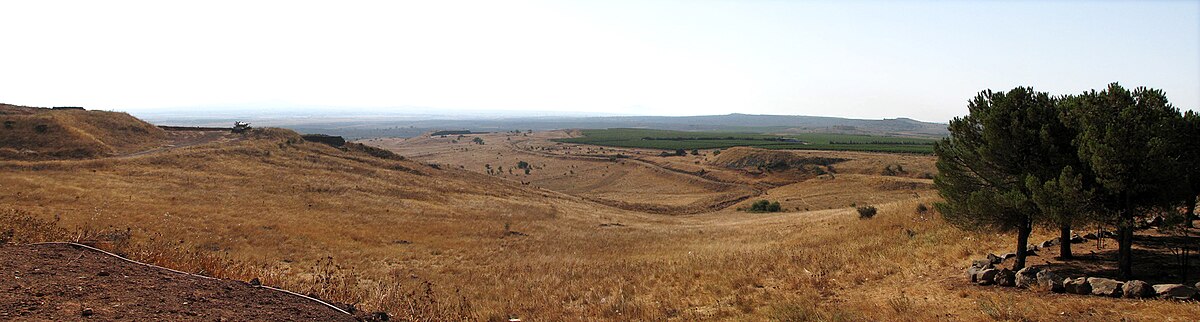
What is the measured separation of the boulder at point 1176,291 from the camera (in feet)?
31.3

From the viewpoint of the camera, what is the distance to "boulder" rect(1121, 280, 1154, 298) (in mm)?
10000

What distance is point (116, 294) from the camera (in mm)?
8625

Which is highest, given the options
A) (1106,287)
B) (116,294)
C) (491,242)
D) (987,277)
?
(116,294)

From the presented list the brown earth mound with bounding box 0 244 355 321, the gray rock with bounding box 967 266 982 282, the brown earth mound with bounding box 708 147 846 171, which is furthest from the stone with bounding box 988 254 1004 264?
the brown earth mound with bounding box 708 147 846 171

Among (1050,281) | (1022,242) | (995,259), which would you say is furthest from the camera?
(995,259)

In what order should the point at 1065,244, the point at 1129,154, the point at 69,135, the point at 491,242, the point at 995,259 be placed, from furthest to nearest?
the point at 69,135 < the point at 491,242 < the point at 995,259 < the point at 1065,244 < the point at 1129,154

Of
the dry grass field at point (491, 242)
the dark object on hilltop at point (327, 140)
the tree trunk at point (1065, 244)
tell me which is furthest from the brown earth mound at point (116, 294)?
the dark object on hilltop at point (327, 140)

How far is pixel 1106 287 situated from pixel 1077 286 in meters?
0.45

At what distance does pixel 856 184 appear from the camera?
197 ft

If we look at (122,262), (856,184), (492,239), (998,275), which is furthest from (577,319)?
(856,184)

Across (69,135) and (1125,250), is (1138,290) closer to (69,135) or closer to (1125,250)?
(1125,250)

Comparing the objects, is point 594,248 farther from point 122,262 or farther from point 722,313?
point 122,262

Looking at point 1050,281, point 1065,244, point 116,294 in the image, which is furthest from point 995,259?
point 116,294

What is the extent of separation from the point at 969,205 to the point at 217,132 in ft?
208
